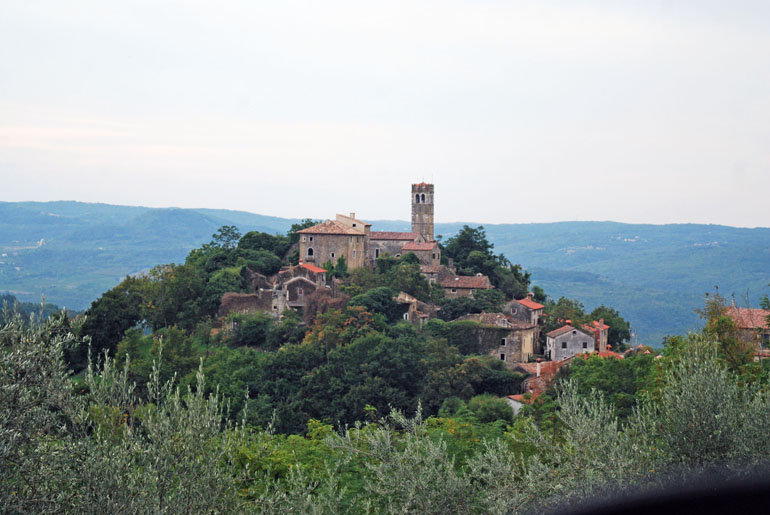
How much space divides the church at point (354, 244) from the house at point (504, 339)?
10.3m

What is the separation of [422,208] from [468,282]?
14.2 metres

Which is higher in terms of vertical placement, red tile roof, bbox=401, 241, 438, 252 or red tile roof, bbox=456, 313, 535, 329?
red tile roof, bbox=401, 241, 438, 252

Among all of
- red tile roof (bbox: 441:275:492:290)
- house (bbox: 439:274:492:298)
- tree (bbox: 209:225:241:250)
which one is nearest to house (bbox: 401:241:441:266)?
house (bbox: 439:274:492:298)

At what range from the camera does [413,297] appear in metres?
52.0

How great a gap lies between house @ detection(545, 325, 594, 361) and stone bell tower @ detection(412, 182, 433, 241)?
20.5 metres

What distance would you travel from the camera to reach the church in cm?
5462

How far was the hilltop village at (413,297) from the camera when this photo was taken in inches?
1895

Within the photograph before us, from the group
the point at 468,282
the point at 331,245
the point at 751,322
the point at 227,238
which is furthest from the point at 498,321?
the point at 227,238

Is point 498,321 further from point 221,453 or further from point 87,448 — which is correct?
point 87,448

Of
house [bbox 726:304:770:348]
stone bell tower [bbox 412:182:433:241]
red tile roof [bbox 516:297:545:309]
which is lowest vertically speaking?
red tile roof [bbox 516:297:545:309]

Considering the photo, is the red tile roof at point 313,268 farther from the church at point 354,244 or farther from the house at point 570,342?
the house at point 570,342

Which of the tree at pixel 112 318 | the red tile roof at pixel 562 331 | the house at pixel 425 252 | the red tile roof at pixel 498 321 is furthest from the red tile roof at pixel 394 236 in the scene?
the tree at pixel 112 318

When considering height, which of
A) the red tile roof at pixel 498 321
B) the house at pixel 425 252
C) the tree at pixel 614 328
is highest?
the house at pixel 425 252

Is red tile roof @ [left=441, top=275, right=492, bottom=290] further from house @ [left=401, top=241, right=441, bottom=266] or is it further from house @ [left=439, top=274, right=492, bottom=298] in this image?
house @ [left=401, top=241, right=441, bottom=266]
